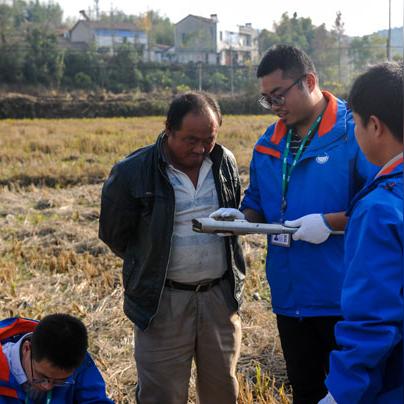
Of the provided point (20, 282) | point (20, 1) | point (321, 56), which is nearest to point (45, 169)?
point (20, 282)

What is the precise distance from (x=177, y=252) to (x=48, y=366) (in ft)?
2.27

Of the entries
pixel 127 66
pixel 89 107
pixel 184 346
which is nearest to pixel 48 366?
pixel 184 346

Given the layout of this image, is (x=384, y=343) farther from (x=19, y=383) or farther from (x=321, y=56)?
(x=321, y=56)

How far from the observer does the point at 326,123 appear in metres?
2.30

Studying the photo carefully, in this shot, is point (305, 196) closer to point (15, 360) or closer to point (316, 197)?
point (316, 197)

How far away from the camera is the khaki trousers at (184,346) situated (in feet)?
8.17

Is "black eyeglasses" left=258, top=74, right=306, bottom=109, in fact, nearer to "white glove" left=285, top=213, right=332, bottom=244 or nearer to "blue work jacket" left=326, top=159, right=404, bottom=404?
"white glove" left=285, top=213, right=332, bottom=244

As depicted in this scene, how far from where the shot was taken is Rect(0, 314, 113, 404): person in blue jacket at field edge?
2111 mm

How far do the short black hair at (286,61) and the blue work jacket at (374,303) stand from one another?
0.97 meters

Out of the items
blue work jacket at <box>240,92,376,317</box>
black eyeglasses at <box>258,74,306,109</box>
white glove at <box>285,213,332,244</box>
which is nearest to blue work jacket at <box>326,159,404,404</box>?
white glove at <box>285,213,332,244</box>

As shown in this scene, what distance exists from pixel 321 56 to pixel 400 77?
53.6 m

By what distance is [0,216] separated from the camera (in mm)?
7305

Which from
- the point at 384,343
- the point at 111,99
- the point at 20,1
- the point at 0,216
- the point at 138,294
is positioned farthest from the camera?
the point at 20,1

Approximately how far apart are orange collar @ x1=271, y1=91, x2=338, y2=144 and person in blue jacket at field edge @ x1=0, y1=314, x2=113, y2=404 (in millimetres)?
1101
